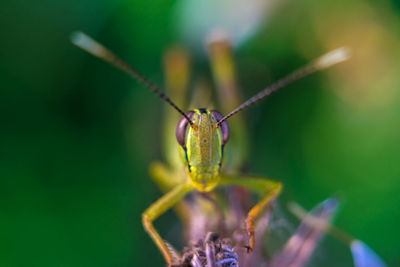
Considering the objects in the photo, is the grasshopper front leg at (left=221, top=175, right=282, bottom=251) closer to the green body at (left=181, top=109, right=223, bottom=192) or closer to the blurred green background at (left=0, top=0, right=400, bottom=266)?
the green body at (left=181, top=109, right=223, bottom=192)

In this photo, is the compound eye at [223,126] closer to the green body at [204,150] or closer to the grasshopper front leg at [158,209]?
the green body at [204,150]

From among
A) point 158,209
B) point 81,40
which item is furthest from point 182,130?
point 81,40

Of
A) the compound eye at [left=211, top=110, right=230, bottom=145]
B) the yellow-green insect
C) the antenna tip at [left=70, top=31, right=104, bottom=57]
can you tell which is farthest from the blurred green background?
the compound eye at [left=211, top=110, right=230, bottom=145]

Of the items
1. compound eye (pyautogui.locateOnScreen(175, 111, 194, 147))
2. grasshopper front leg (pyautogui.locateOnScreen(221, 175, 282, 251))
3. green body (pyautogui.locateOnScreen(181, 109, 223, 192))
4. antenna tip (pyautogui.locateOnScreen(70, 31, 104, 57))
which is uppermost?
antenna tip (pyautogui.locateOnScreen(70, 31, 104, 57))

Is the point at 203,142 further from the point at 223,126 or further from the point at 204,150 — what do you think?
the point at 223,126

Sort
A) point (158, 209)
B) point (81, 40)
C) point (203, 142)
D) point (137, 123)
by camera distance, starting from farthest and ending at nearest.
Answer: point (137, 123) → point (81, 40) → point (158, 209) → point (203, 142)

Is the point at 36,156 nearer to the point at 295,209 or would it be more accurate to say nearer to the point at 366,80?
the point at 295,209

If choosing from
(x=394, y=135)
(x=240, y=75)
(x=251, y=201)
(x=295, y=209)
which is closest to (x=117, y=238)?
(x=251, y=201)
